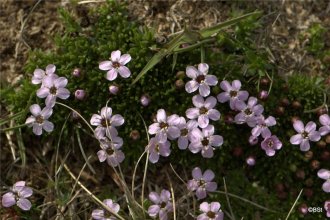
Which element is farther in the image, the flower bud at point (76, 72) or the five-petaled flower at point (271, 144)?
the flower bud at point (76, 72)

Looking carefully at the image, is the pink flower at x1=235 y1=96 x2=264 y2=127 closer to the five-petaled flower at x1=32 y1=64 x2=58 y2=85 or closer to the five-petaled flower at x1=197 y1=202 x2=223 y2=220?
the five-petaled flower at x1=197 y1=202 x2=223 y2=220

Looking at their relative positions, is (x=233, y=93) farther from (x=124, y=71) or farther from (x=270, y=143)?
(x=124, y=71)

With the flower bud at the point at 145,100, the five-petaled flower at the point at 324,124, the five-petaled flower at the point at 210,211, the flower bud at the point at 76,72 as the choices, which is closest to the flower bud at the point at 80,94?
the flower bud at the point at 76,72

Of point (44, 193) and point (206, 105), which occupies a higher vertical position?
point (206, 105)

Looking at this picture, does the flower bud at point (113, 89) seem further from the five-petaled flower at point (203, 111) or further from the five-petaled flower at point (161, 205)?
the five-petaled flower at point (161, 205)

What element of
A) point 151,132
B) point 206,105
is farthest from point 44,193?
point 206,105

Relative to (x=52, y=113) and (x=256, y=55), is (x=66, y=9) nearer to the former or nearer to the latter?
(x=52, y=113)
